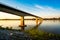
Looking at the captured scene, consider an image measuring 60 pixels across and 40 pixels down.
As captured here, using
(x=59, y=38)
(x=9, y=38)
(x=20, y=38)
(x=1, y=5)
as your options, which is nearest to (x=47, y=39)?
(x=59, y=38)

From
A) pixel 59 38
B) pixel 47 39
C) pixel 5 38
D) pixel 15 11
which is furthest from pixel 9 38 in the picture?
pixel 15 11

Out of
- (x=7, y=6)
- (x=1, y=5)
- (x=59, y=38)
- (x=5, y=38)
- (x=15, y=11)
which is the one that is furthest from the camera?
(x=15, y=11)

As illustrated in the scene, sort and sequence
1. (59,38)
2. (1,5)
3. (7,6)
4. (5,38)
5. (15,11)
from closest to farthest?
(5,38) < (59,38) < (1,5) < (7,6) < (15,11)

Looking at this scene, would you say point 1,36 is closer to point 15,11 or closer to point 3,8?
point 3,8

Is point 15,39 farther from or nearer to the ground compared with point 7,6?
nearer to the ground

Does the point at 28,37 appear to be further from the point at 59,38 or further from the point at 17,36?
the point at 59,38

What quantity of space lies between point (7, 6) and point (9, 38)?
79.0 feet

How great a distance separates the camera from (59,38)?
30.2 feet

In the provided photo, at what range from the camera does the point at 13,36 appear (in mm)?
8523

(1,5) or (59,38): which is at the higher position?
(1,5)

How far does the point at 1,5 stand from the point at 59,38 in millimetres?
22040

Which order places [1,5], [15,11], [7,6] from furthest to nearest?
[15,11] → [7,6] → [1,5]

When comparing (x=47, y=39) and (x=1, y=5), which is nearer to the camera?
(x=47, y=39)

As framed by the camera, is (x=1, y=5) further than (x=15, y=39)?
Yes
